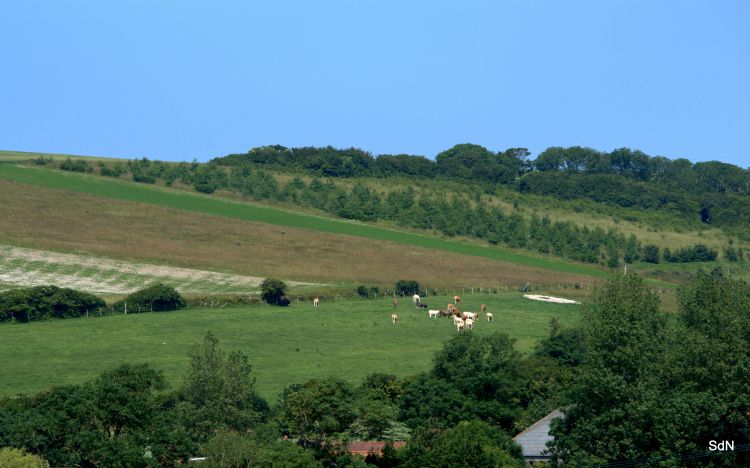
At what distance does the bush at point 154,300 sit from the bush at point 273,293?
25.3ft

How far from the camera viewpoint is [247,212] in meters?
175

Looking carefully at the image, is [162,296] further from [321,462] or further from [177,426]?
[321,462]

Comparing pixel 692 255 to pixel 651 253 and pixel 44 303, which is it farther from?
pixel 44 303

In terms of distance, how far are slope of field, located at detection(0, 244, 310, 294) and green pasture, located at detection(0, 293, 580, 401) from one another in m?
9.88

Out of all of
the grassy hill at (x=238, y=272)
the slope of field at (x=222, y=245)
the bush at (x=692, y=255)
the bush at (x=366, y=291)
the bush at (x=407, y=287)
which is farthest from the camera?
the bush at (x=692, y=255)

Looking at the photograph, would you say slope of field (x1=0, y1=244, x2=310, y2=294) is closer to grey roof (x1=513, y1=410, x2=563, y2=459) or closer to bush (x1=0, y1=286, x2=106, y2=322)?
bush (x1=0, y1=286, x2=106, y2=322)

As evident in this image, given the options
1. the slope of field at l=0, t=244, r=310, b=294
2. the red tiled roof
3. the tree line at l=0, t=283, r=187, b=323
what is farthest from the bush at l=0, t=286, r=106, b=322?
the red tiled roof

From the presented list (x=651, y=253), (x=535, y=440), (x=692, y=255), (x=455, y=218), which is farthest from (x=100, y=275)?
(x=692, y=255)

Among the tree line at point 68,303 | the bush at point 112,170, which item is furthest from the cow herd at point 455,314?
the bush at point 112,170

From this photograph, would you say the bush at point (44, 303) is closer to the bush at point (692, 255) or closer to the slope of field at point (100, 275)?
the slope of field at point (100, 275)

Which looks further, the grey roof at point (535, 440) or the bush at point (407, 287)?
the bush at point (407, 287)

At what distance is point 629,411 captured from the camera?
214 ft

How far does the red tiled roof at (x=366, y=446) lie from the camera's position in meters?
71.1

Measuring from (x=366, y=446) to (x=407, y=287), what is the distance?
63468mm
